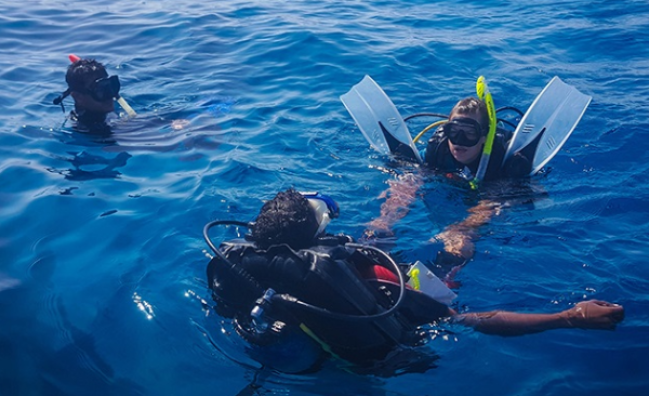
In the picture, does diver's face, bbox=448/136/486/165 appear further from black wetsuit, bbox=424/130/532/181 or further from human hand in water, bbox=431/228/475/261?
human hand in water, bbox=431/228/475/261

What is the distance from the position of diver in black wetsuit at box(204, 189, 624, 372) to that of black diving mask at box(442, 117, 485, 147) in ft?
6.19

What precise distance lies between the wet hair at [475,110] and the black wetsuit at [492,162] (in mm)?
268

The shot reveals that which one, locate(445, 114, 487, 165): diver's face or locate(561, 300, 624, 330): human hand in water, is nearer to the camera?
locate(561, 300, 624, 330): human hand in water

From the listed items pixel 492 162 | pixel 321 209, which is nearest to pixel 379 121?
pixel 492 162

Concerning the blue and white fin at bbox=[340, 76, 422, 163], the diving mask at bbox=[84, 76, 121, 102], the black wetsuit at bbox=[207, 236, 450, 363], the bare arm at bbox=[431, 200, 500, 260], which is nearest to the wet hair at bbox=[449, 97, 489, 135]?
the bare arm at bbox=[431, 200, 500, 260]

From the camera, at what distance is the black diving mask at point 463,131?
4809 mm

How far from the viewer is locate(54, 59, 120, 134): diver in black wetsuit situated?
6.07 meters

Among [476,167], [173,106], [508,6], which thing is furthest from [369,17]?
[476,167]

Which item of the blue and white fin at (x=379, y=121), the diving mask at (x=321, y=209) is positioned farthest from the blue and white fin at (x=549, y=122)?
the diving mask at (x=321, y=209)

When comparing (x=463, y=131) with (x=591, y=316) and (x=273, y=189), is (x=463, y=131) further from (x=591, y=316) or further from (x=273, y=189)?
(x=591, y=316)

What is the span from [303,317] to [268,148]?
11.3 ft

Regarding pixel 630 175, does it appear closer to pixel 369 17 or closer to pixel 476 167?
pixel 476 167

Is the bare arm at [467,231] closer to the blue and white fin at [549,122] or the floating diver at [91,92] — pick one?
the blue and white fin at [549,122]

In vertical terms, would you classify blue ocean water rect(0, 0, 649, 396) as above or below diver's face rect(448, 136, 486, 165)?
below
